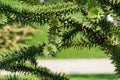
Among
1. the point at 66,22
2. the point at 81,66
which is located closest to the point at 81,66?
the point at 81,66

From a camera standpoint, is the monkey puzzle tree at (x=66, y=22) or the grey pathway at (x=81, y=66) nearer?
the monkey puzzle tree at (x=66, y=22)

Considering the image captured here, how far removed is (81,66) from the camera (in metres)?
21.8

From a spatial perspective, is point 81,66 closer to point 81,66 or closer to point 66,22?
point 81,66

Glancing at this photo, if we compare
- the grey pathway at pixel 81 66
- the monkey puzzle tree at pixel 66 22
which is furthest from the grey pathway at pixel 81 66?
the monkey puzzle tree at pixel 66 22

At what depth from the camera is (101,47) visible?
1525 millimetres

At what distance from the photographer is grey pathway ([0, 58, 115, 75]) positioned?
19.8m

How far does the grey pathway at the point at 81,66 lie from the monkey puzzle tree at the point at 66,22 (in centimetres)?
1738

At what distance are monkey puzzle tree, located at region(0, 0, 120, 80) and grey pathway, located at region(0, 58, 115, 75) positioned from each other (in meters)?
17.4

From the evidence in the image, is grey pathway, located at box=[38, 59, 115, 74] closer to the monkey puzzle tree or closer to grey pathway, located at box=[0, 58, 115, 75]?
grey pathway, located at box=[0, 58, 115, 75]

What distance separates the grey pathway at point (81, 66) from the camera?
65.0 feet

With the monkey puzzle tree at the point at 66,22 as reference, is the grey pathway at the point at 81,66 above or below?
above

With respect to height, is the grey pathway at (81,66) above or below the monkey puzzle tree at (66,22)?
above

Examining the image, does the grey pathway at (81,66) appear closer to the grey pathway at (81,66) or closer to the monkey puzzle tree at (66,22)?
the grey pathway at (81,66)

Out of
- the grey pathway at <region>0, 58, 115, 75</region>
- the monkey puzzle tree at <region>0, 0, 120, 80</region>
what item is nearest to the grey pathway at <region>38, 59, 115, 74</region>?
the grey pathway at <region>0, 58, 115, 75</region>
